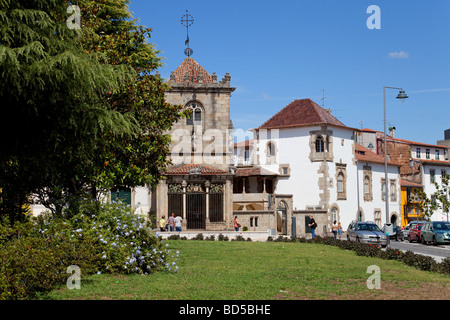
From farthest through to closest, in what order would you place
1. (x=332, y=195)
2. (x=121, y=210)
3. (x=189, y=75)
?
1. (x=332, y=195)
2. (x=189, y=75)
3. (x=121, y=210)

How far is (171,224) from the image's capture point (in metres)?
37.3

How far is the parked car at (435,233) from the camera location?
3283 cm

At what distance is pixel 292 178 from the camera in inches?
2128

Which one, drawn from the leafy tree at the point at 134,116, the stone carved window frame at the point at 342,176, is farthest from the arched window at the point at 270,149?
the leafy tree at the point at 134,116

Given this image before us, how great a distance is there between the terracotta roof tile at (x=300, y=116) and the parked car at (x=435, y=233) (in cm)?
2031

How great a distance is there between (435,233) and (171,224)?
16907mm

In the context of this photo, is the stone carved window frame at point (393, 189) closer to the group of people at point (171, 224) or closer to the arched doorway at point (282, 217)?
the arched doorway at point (282, 217)

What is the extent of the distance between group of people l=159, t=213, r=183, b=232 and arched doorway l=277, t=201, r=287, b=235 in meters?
13.3

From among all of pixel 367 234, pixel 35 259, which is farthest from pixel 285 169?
pixel 35 259

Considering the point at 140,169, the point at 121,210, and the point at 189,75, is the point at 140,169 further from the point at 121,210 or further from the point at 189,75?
the point at 189,75

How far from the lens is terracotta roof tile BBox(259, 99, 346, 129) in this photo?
180 ft
